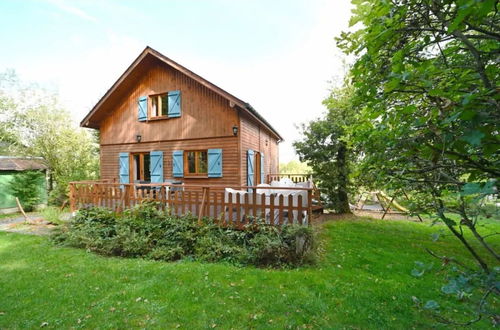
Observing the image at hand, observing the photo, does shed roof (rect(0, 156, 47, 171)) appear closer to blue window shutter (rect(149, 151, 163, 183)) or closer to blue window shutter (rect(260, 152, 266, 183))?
blue window shutter (rect(149, 151, 163, 183))

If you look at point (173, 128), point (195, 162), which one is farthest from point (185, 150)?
point (173, 128)

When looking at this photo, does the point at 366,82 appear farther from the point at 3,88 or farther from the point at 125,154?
the point at 3,88

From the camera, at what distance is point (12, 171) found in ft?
41.0

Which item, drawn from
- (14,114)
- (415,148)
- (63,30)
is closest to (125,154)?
(63,30)

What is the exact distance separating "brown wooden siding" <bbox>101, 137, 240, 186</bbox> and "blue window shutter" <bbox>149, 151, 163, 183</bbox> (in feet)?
0.54

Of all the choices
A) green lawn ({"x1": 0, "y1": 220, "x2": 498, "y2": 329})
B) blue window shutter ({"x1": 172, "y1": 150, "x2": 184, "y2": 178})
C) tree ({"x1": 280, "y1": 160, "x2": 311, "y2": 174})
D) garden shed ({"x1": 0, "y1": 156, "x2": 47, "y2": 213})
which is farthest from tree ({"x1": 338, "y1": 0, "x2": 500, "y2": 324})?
tree ({"x1": 280, "y1": 160, "x2": 311, "y2": 174})

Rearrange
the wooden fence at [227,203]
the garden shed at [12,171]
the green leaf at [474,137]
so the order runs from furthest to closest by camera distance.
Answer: the garden shed at [12,171]
the wooden fence at [227,203]
the green leaf at [474,137]

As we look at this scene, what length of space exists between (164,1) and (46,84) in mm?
10216

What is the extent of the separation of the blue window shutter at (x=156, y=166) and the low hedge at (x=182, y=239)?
303 centimetres

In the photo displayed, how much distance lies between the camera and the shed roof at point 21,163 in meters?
12.6

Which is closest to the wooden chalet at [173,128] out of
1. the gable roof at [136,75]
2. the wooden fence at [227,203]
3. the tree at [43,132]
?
the gable roof at [136,75]

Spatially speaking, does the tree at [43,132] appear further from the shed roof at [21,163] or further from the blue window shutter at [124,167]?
the blue window shutter at [124,167]

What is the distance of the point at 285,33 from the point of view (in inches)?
480

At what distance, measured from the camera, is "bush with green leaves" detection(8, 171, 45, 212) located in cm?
1211
